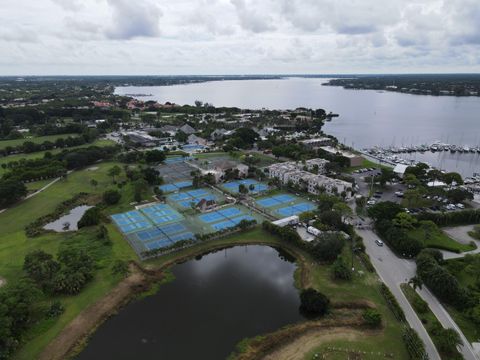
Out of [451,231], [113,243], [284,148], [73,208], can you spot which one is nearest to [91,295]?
[113,243]

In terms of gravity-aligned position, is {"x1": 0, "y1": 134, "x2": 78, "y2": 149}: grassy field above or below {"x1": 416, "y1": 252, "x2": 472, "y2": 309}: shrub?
below

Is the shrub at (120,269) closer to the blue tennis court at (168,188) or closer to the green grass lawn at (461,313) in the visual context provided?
the blue tennis court at (168,188)

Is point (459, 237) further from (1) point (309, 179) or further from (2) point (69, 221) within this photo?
(2) point (69, 221)

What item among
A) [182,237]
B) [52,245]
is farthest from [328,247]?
[52,245]

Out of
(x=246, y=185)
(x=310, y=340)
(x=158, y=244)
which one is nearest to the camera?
(x=310, y=340)

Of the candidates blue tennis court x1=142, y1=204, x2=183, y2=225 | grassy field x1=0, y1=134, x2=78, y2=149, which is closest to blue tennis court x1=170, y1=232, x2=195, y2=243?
blue tennis court x1=142, y1=204, x2=183, y2=225

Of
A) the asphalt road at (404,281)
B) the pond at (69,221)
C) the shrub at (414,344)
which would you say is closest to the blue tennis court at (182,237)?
the pond at (69,221)

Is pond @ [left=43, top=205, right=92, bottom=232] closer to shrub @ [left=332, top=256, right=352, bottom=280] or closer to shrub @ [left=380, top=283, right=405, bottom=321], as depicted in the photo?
shrub @ [left=332, top=256, right=352, bottom=280]

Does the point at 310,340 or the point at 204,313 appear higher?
the point at 310,340
